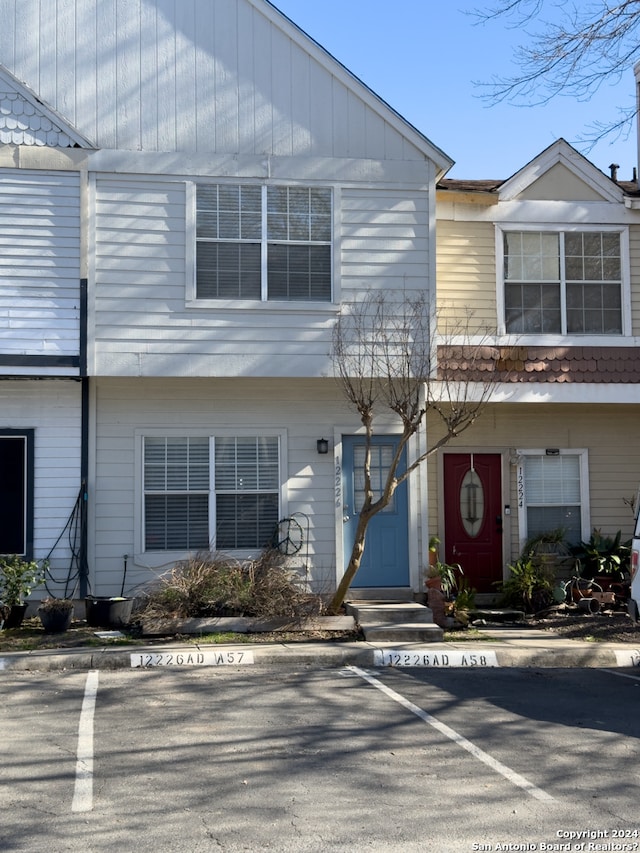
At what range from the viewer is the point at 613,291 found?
14375 millimetres

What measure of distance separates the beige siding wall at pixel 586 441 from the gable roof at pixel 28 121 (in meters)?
6.51

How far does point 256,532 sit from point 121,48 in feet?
21.9

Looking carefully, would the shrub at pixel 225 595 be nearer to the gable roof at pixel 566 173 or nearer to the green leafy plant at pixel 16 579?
the green leafy plant at pixel 16 579

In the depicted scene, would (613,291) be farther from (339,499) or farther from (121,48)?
(121,48)

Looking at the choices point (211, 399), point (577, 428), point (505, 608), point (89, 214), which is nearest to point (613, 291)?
point (577, 428)

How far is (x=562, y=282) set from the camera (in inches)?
560

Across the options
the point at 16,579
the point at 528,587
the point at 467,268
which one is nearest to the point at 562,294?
the point at 467,268

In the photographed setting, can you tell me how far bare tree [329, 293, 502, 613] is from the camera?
38.4ft

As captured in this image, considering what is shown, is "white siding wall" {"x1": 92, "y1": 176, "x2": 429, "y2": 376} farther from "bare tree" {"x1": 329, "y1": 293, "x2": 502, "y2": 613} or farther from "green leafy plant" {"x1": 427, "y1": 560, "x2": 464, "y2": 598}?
"green leafy plant" {"x1": 427, "y1": 560, "x2": 464, "y2": 598}

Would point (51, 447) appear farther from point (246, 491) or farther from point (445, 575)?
point (445, 575)

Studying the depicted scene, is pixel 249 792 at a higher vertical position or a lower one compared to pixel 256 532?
lower

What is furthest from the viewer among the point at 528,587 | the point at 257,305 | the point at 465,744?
the point at 528,587

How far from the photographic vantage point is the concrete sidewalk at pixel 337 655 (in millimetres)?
9914

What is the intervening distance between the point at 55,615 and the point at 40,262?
4.48 metres
